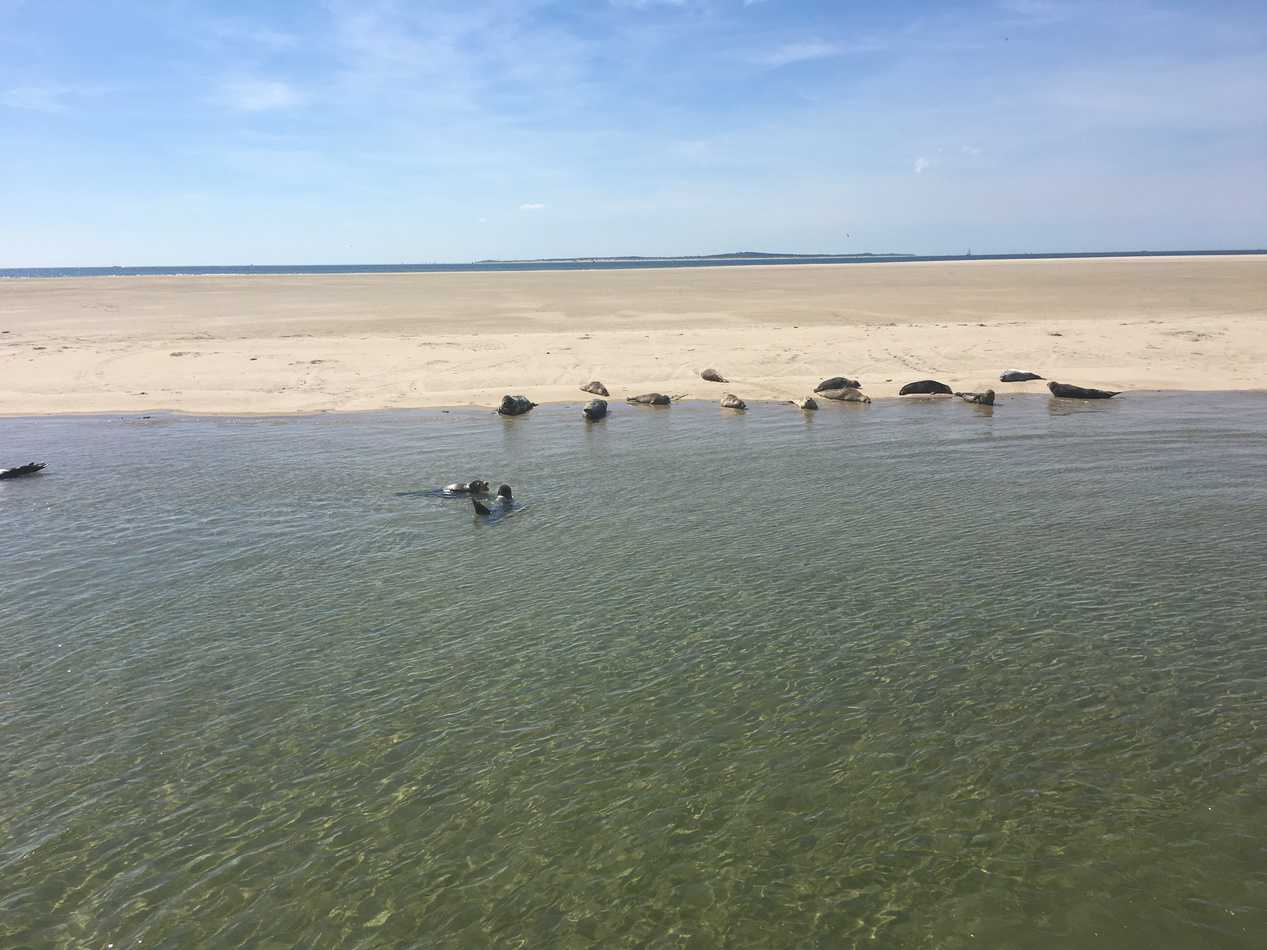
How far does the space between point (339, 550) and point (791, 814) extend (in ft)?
28.5

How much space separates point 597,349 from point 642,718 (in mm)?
26308

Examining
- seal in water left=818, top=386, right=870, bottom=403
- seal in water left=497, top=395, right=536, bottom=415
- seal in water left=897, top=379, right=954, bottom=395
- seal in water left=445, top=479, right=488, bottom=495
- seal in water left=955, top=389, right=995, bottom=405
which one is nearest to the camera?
seal in water left=445, top=479, right=488, bottom=495

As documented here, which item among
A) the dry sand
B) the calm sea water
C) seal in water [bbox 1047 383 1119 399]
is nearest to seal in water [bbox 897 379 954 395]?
the dry sand

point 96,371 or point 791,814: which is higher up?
point 96,371

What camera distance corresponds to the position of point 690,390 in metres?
27.6

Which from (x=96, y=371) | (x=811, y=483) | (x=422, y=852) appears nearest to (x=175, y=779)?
(x=422, y=852)

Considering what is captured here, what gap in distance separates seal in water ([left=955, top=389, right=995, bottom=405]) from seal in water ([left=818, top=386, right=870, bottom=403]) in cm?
286

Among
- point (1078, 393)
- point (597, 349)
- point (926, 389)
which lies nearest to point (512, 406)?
point (597, 349)

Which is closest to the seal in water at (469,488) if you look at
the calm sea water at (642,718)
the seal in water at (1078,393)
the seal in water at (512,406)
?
the calm sea water at (642,718)

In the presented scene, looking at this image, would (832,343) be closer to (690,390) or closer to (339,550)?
(690,390)

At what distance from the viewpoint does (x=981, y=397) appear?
984 inches

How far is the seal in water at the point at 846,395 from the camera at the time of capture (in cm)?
2556

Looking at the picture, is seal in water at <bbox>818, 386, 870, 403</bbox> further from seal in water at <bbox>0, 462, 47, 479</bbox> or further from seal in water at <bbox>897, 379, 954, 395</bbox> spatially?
seal in water at <bbox>0, 462, 47, 479</bbox>

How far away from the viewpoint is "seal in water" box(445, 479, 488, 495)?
51.9 ft
